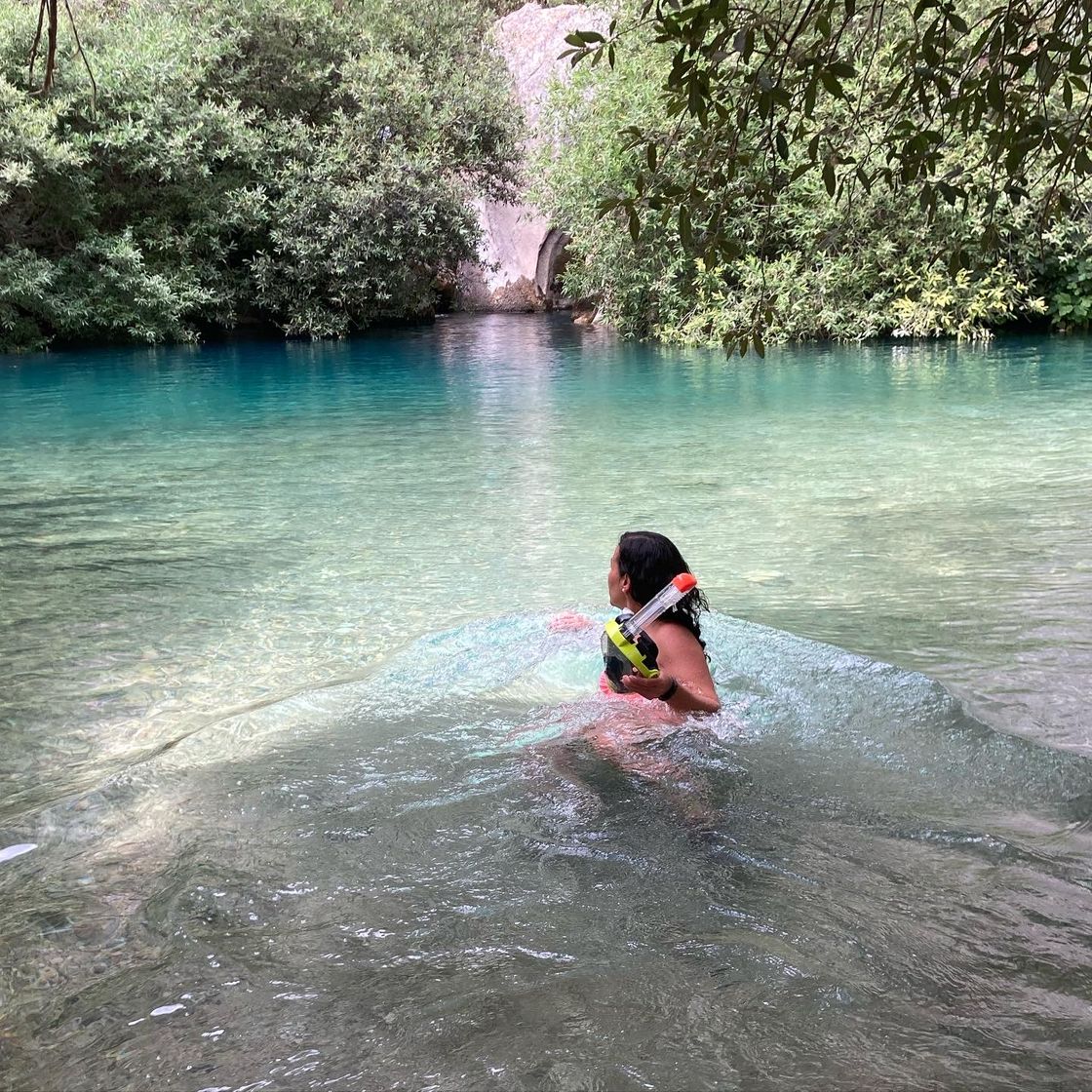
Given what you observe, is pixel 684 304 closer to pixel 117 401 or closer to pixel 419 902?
pixel 117 401

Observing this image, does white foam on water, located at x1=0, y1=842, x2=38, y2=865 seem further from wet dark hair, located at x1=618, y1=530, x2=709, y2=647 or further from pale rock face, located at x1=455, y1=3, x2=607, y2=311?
pale rock face, located at x1=455, y1=3, x2=607, y2=311

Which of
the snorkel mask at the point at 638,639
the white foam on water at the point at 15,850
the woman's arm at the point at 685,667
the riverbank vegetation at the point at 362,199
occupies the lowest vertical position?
the white foam on water at the point at 15,850

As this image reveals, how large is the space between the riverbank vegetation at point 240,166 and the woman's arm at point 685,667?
833 inches

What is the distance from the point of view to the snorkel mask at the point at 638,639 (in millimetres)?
3928

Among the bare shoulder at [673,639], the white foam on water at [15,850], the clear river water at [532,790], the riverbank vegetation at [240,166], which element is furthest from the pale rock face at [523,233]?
the white foam on water at [15,850]

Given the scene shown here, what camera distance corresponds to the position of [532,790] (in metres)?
4.15

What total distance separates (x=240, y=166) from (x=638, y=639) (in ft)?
83.8

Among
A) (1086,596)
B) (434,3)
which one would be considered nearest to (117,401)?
(1086,596)

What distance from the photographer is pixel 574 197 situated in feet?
81.5

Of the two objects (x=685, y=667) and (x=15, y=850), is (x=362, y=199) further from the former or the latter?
(x=15, y=850)

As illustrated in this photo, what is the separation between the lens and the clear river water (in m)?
2.65

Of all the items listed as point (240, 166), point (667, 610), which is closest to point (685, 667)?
point (667, 610)

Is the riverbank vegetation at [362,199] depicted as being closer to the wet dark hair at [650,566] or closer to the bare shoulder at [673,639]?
the wet dark hair at [650,566]

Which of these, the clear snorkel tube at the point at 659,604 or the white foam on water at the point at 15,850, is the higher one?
the clear snorkel tube at the point at 659,604
